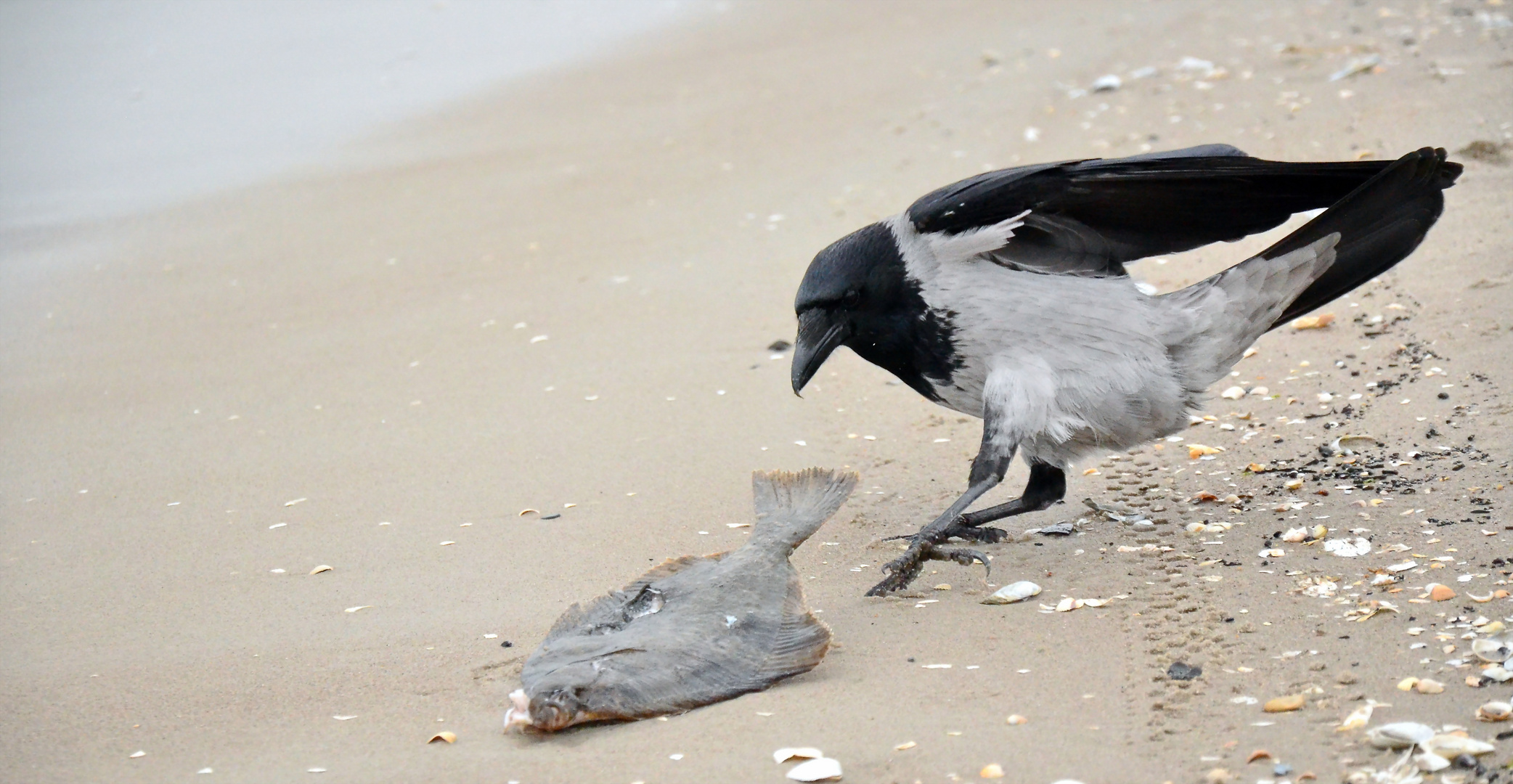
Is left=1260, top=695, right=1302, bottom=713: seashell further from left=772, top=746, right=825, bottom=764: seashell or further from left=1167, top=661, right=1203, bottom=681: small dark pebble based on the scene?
left=772, top=746, right=825, bottom=764: seashell

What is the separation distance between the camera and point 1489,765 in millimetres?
2285

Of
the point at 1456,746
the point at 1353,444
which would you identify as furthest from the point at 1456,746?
the point at 1353,444

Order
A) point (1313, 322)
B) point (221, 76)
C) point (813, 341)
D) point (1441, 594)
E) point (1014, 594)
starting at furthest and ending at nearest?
point (221, 76) < point (1313, 322) < point (813, 341) < point (1014, 594) < point (1441, 594)

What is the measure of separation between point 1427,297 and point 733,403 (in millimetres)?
2457

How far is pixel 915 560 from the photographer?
3.32 meters

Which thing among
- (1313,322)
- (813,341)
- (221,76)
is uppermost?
(221,76)

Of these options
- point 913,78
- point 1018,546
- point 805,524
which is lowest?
point 1018,546

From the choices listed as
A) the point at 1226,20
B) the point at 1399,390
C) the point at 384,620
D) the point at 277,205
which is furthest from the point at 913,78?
the point at 384,620

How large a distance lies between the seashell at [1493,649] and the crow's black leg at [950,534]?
3.55ft

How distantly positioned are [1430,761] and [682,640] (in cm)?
143

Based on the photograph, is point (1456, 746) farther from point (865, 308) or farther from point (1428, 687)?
point (865, 308)

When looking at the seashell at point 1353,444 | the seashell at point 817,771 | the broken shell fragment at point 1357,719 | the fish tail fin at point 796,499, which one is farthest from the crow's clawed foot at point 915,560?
the seashell at point 1353,444

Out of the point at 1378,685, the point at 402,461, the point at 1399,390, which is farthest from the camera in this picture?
the point at 402,461

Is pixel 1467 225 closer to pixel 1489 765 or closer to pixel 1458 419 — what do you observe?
pixel 1458 419
